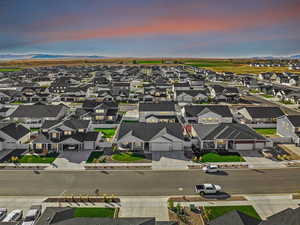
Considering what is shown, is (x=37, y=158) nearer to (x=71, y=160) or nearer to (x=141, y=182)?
(x=71, y=160)

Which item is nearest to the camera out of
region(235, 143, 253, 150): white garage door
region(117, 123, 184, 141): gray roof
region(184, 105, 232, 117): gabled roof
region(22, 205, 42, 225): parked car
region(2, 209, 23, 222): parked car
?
region(22, 205, 42, 225): parked car

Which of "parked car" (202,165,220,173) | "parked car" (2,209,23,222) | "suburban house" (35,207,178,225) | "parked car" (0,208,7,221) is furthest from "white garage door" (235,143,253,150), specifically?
"parked car" (0,208,7,221)

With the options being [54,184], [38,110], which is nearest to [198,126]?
[54,184]

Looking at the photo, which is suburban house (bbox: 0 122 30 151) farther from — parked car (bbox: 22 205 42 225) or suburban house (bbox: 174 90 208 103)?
suburban house (bbox: 174 90 208 103)

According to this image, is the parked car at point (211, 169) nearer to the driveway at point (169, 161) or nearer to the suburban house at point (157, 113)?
the driveway at point (169, 161)

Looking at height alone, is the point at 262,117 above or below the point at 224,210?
above

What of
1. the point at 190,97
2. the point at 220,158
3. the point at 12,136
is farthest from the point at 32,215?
the point at 190,97
